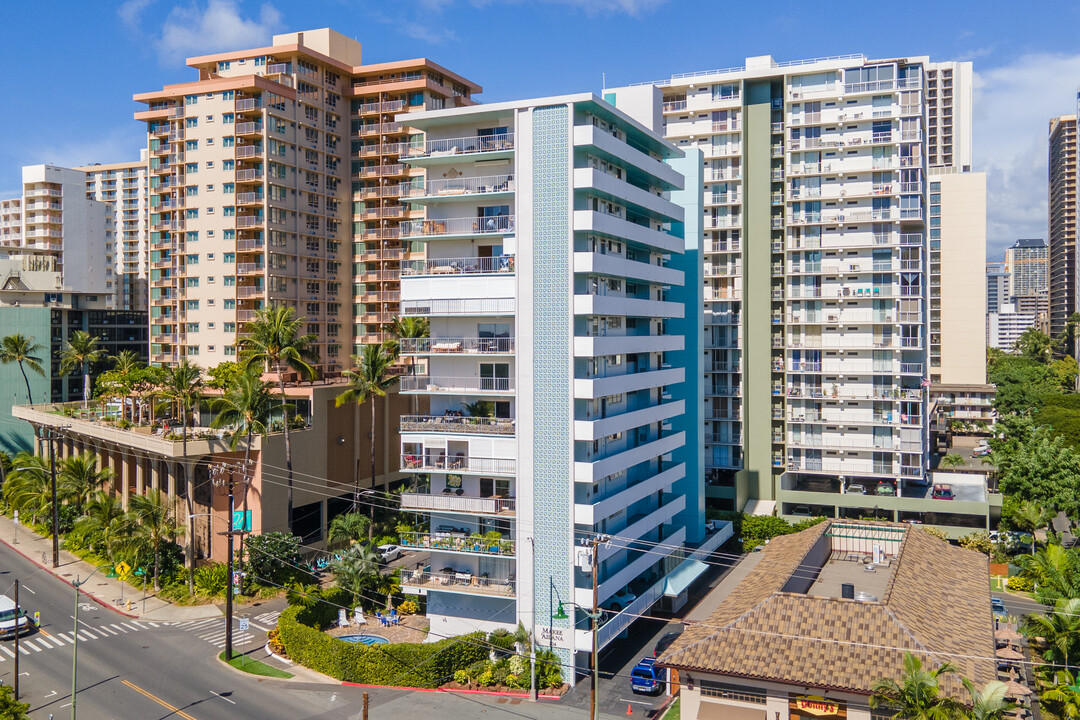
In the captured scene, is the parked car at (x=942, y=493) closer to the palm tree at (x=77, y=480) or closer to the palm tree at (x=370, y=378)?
the palm tree at (x=370, y=378)

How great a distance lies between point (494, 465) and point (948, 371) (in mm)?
112562

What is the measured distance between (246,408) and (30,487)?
31463 mm

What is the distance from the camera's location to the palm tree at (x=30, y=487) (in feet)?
265

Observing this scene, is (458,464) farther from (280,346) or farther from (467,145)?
(280,346)

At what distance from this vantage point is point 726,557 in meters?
76.0

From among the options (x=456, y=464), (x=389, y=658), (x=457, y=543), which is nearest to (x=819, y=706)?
(x=457, y=543)

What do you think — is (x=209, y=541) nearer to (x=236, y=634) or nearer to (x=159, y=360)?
(x=236, y=634)

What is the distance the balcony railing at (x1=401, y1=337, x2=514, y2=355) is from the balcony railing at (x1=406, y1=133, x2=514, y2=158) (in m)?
12.1

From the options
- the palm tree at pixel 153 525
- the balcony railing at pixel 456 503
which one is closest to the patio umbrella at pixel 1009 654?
the balcony railing at pixel 456 503

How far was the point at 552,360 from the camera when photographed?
169 ft

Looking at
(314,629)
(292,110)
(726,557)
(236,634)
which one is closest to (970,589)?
(726,557)

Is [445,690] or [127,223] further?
[127,223]

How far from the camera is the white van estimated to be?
2280 inches

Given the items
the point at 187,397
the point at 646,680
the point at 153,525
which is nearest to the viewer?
the point at 646,680
